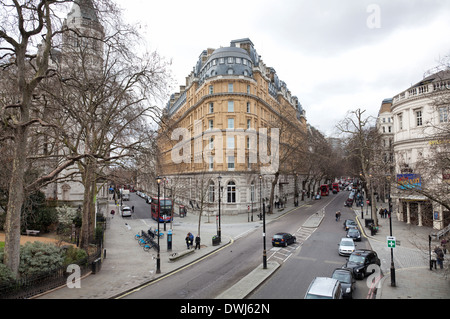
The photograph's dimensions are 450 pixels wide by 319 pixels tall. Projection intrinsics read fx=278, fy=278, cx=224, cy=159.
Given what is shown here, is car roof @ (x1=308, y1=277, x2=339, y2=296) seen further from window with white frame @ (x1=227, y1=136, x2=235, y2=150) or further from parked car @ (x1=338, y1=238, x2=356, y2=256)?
window with white frame @ (x1=227, y1=136, x2=235, y2=150)

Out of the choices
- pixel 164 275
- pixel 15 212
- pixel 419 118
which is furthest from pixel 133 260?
pixel 419 118

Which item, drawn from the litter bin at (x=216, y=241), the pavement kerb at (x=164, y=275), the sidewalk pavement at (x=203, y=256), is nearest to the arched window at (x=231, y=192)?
the sidewalk pavement at (x=203, y=256)

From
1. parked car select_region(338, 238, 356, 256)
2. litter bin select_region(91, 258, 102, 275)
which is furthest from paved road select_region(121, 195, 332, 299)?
parked car select_region(338, 238, 356, 256)

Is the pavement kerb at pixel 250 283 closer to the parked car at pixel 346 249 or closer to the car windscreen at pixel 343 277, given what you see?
the car windscreen at pixel 343 277

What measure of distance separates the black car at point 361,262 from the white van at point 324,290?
5305mm

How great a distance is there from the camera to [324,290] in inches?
443

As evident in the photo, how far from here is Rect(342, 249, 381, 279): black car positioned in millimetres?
16219

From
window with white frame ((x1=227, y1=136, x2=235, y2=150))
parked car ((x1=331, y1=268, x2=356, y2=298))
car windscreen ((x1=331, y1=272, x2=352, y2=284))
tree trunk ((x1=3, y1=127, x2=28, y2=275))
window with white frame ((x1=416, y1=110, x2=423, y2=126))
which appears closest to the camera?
tree trunk ((x1=3, y1=127, x2=28, y2=275))

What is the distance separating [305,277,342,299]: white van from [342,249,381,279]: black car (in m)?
5.30

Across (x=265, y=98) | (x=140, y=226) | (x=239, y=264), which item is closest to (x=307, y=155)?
(x=265, y=98)

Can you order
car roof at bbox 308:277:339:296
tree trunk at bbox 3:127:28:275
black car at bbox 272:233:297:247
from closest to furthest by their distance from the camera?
car roof at bbox 308:277:339:296
tree trunk at bbox 3:127:28:275
black car at bbox 272:233:297:247

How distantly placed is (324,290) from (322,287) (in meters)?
0.27

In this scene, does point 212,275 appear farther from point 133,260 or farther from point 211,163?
point 211,163
